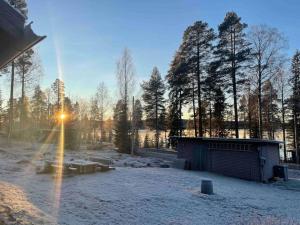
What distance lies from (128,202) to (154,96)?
34.8 metres

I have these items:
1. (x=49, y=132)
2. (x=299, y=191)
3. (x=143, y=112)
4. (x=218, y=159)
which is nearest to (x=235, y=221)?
(x=299, y=191)

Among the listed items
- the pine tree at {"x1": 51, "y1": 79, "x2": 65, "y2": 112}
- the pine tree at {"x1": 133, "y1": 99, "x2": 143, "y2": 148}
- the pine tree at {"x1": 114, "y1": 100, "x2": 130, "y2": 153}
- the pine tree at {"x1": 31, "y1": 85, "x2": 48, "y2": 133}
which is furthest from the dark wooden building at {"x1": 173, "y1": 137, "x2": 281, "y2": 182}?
the pine tree at {"x1": 31, "y1": 85, "x2": 48, "y2": 133}

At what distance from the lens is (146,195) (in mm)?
10031

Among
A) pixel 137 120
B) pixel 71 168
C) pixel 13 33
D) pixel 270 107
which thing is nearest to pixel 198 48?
pixel 270 107

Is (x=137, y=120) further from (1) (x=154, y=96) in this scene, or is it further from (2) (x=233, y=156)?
(2) (x=233, y=156)

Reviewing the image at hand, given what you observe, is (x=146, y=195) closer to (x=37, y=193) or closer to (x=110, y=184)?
(x=110, y=184)

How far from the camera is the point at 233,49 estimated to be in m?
26.9

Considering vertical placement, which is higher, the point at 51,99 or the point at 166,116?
the point at 51,99

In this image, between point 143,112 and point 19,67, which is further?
point 143,112

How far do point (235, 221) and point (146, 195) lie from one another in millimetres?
3415

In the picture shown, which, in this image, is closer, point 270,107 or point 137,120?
point 270,107

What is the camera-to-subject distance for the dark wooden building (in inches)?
659

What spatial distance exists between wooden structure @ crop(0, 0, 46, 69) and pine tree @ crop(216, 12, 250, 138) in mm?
23871

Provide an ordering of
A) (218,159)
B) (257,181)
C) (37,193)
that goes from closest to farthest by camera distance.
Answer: (37,193) < (257,181) < (218,159)
